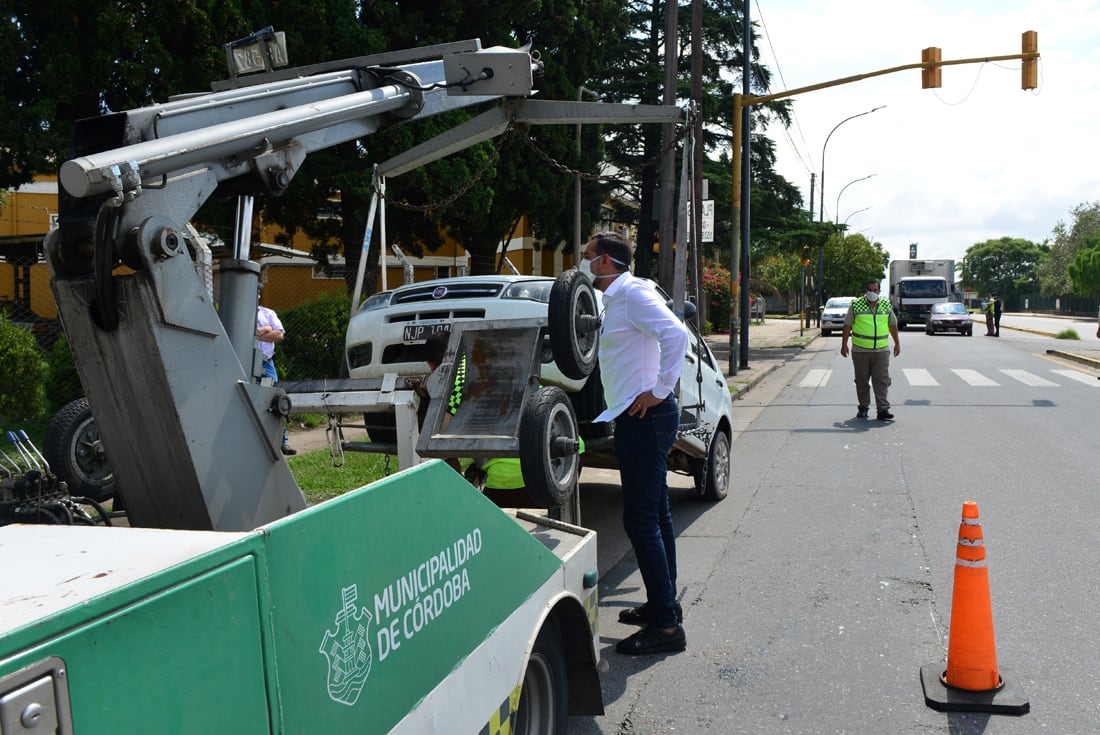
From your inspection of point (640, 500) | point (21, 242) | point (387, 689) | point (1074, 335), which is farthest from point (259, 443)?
point (1074, 335)

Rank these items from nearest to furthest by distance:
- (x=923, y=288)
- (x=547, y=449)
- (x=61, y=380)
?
(x=547, y=449), (x=61, y=380), (x=923, y=288)

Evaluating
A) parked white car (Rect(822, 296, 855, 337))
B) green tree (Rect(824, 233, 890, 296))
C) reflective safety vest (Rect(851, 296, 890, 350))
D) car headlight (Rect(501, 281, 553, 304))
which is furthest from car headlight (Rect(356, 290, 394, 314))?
green tree (Rect(824, 233, 890, 296))

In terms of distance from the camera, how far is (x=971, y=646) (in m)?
3.99

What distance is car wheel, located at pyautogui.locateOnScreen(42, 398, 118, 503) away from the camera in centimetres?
480

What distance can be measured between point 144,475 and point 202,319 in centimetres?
54

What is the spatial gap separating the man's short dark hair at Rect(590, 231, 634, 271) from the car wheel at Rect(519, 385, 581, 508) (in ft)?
2.72

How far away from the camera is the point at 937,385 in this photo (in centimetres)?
1705

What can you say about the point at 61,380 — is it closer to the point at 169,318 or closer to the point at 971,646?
the point at 169,318

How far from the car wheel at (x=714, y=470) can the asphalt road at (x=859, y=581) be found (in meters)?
0.18

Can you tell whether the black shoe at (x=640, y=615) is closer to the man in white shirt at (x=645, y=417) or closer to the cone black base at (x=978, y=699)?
the man in white shirt at (x=645, y=417)

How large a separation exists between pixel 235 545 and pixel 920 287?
4340cm

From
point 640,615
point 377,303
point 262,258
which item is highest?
point 262,258

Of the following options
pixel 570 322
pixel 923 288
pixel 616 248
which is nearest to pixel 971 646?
pixel 570 322

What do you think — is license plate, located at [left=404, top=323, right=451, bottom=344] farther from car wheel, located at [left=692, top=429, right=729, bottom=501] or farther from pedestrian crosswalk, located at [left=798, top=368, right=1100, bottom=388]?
pedestrian crosswalk, located at [left=798, top=368, right=1100, bottom=388]
